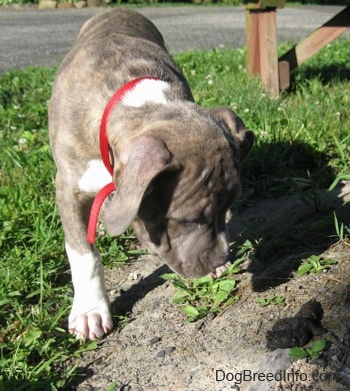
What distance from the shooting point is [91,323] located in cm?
312

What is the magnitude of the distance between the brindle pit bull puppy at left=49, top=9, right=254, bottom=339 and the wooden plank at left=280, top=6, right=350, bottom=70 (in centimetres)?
301

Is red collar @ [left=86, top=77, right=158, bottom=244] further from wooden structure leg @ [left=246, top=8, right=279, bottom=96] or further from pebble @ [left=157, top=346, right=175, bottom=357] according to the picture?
wooden structure leg @ [left=246, top=8, right=279, bottom=96]

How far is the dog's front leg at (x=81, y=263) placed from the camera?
3225 millimetres

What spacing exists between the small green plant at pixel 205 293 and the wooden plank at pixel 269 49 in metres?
3.06

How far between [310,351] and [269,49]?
4.25 metres

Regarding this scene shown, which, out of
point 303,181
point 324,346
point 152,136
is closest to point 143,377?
point 324,346

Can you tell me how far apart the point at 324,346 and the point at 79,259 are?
143cm

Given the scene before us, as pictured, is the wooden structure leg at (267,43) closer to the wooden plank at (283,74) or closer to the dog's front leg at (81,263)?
the wooden plank at (283,74)

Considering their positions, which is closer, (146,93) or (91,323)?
(146,93)

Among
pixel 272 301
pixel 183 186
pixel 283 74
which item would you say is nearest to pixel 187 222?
pixel 183 186

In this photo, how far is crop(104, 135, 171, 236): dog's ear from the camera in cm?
241

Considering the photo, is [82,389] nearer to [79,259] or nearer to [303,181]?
[79,259]

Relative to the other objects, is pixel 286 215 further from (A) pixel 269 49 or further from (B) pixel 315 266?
(A) pixel 269 49

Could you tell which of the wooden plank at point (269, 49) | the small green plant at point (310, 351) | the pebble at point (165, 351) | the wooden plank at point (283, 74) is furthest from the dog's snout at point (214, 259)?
the wooden plank at point (283, 74)
